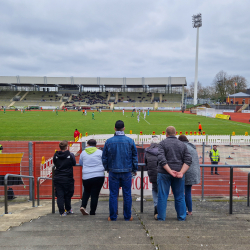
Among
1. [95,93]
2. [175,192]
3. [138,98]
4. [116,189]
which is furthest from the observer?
[95,93]

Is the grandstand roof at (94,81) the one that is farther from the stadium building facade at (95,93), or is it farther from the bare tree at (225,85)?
the bare tree at (225,85)

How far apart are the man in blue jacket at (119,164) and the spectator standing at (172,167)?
55 centimetres

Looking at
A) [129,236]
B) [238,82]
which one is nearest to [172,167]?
[129,236]

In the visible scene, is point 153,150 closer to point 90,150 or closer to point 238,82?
point 90,150

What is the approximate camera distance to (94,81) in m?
82.4

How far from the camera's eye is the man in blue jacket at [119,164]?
3.85 m

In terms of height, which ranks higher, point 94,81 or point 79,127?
point 94,81

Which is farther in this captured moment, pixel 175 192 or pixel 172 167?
pixel 175 192

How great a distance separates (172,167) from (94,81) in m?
81.7

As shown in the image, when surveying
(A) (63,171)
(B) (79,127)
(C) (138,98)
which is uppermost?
(C) (138,98)

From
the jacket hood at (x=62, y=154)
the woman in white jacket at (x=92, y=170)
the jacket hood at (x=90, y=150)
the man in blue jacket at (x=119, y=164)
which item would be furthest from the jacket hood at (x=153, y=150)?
the jacket hood at (x=62, y=154)

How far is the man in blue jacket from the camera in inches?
151

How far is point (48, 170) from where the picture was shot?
895 centimetres

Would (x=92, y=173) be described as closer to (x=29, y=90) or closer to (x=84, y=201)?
(x=84, y=201)
